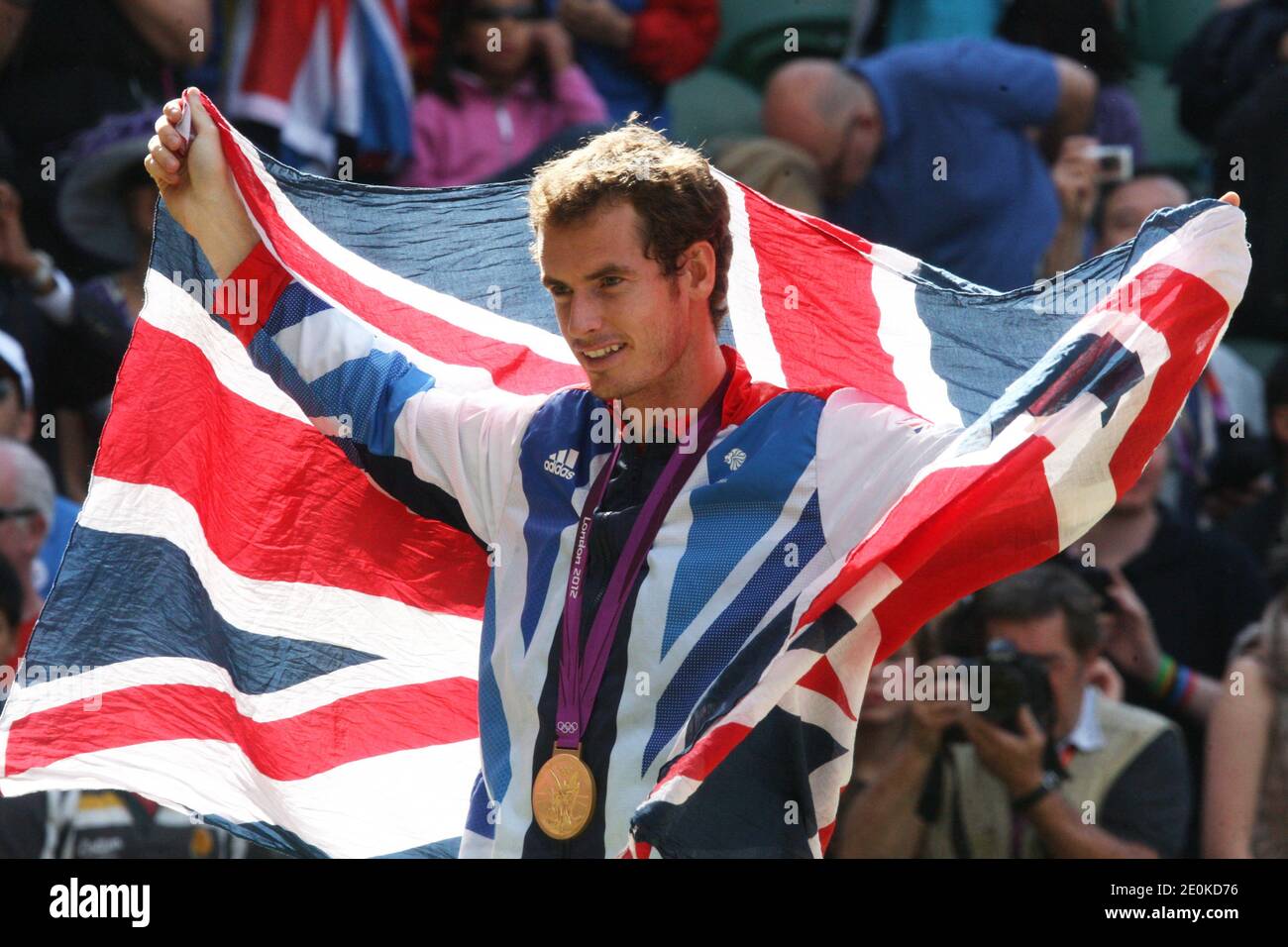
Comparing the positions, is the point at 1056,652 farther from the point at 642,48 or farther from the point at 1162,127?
the point at 642,48

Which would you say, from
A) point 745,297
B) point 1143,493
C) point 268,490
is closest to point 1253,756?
point 1143,493

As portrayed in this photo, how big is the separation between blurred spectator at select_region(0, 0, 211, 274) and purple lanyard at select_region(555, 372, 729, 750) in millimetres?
2948

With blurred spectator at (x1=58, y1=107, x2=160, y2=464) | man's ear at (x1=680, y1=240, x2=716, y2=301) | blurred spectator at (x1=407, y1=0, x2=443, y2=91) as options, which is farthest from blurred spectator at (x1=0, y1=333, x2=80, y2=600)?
man's ear at (x1=680, y1=240, x2=716, y2=301)

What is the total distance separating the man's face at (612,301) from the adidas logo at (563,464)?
14 centimetres

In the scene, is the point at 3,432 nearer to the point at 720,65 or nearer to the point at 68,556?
the point at 68,556

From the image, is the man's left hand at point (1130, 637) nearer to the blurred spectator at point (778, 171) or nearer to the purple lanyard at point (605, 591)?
the blurred spectator at point (778, 171)

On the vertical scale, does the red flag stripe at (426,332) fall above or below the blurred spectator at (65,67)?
below

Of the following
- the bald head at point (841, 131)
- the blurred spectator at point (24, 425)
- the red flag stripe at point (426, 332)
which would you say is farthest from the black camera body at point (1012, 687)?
the blurred spectator at point (24, 425)

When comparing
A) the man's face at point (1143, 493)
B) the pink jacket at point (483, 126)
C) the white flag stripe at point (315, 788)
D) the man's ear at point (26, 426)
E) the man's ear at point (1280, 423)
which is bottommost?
the white flag stripe at point (315, 788)

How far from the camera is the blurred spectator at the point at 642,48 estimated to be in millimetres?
5804

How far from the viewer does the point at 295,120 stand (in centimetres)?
548

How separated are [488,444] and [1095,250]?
3.01 meters
